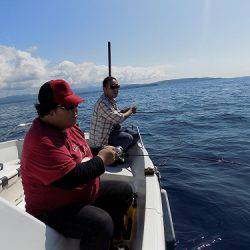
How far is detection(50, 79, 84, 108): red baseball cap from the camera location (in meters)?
2.56

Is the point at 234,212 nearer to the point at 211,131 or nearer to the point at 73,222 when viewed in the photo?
the point at 73,222

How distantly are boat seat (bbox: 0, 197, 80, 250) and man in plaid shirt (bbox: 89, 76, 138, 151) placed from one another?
295cm

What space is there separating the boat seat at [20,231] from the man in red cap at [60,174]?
210 millimetres

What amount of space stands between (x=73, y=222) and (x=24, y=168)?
24.1 inches

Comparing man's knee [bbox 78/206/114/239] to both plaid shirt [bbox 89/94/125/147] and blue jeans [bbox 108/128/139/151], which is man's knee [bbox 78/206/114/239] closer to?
plaid shirt [bbox 89/94/125/147]

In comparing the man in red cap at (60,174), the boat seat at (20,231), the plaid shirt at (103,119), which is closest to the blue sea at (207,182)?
the plaid shirt at (103,119)

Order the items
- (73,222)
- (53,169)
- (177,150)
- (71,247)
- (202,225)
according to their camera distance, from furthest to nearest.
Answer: (177,150) → (202,225) → (71,247) → (73,222) → (53,169)

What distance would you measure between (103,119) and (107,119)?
8 centimetres

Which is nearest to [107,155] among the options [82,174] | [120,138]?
[82,174]

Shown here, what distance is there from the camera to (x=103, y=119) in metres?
5.31

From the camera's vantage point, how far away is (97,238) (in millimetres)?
2664

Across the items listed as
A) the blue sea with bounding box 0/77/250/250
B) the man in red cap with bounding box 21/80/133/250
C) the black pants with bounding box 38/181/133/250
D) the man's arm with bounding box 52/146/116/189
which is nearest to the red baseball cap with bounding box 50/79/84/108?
the man in red cap with bounding box 21/80/133/250

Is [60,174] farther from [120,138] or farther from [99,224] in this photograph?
[120,138]

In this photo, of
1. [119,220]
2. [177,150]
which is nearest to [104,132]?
[119,220]
